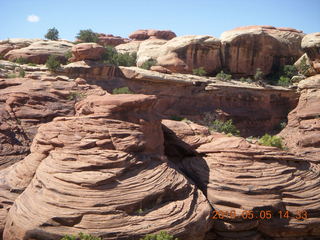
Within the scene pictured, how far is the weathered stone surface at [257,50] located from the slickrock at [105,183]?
17.9 m

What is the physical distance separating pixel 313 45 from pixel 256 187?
56.1 ft

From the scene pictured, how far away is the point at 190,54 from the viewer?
25156 mm

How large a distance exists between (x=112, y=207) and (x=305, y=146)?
13546 mm

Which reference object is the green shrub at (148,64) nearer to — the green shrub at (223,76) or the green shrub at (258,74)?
the green shrub at (223,76)

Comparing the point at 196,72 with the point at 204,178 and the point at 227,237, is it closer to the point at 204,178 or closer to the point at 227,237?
the point at 204,178

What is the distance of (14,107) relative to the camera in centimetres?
1437

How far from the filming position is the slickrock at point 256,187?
945 cm

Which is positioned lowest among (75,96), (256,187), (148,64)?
(256,187)

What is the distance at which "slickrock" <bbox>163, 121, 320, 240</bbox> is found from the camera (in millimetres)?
9445

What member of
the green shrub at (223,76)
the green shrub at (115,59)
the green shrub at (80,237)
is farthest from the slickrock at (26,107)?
the green shrub at (223,76)

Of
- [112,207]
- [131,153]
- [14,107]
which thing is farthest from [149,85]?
[112,207]

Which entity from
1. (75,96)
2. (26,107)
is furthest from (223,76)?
(26,107)

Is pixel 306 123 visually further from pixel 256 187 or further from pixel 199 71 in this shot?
pixel 256 187

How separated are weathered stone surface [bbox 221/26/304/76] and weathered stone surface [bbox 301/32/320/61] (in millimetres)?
3762
